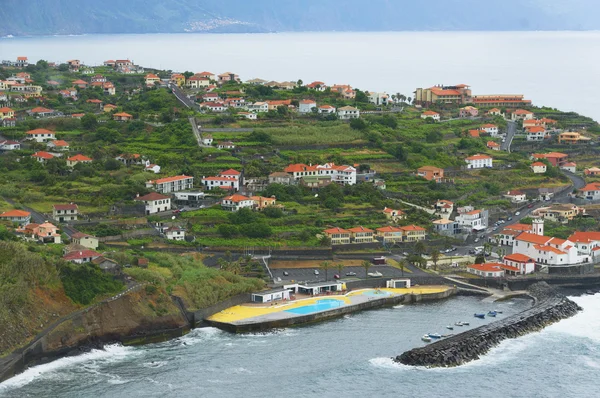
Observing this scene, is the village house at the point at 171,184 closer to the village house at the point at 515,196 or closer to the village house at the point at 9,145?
the village house at the point at 9,145

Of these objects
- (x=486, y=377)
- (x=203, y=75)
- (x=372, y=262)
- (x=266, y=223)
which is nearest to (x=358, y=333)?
(x=486, y=377)

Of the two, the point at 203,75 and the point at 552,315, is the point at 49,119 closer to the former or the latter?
the point at 203,75

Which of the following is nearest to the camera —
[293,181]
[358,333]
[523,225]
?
[358,333]

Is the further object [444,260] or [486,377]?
[444,260]

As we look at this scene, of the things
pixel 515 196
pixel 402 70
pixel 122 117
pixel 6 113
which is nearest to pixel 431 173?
pixel 515 196

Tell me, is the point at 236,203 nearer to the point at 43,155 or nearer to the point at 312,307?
the point at 312,307

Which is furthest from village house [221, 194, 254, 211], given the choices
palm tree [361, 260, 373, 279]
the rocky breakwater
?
the rocky breakwater
